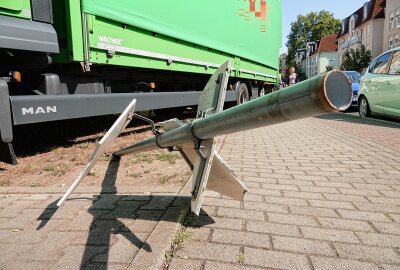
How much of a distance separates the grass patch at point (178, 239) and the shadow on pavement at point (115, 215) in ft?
0.24

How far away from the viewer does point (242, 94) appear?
10.8 m

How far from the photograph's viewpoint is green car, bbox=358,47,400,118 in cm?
820

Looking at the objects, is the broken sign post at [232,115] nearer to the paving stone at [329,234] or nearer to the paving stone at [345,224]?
the paving stone at [329,234]

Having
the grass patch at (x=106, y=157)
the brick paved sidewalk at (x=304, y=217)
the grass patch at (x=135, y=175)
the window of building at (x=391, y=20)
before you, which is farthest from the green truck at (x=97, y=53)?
the window of building at (x=391, y=20)

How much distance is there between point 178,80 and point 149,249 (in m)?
6.43

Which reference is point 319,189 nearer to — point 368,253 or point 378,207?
point 378,207

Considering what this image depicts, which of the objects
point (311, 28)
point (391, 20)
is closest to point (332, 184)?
point (391, 20)

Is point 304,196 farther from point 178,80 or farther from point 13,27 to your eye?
point 178,80

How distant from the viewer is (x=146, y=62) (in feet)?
18.8

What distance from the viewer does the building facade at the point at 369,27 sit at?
1706 inches

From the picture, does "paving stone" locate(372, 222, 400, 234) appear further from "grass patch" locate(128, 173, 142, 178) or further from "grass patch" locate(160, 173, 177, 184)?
"grass patch" locate(128, 173, 142, 178)

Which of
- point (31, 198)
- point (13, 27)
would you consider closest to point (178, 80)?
point (13, 27)

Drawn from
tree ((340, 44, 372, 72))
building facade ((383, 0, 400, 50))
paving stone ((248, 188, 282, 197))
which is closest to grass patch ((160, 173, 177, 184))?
paving stone ((248, 188, 282, 197))

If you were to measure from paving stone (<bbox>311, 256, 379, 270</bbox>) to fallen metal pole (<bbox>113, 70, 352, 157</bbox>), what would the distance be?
2.98 feet
